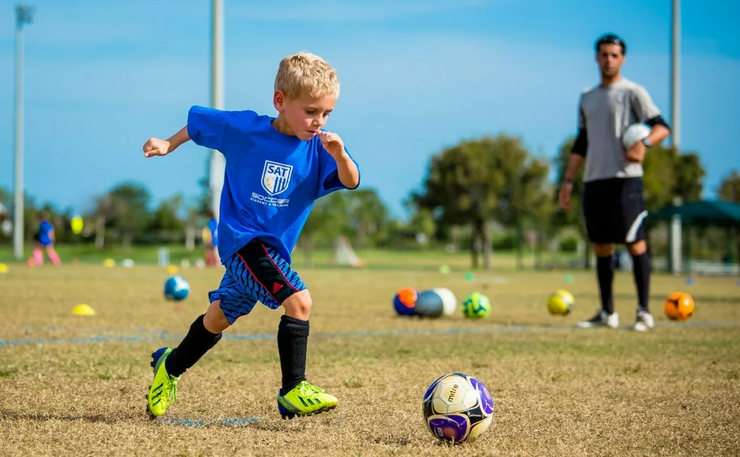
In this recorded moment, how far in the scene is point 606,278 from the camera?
9492 mm

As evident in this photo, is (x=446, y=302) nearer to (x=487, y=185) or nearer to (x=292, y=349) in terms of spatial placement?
(x=292, y=349)

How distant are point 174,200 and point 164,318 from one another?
8208cm

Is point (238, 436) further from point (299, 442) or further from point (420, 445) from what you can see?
point (420, 445)

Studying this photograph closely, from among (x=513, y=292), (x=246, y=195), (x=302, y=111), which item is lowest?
(x=513, y=292)

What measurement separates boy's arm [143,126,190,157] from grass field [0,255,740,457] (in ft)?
4.69

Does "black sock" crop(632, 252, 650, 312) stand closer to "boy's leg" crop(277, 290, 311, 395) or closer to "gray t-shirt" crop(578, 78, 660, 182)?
"gray t-shirt" crop(578, 78, 660, 182)

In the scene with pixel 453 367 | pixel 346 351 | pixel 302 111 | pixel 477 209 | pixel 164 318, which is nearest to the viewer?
pixel 302 111

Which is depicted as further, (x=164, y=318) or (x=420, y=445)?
(x=164, y=318)

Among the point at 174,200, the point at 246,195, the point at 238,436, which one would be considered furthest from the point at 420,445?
the point at 174,200

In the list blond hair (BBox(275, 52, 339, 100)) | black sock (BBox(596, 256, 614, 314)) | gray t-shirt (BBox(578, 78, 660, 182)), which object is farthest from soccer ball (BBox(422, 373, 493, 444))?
black sock (BBox(596, 256, 614, 314))

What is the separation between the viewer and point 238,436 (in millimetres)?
4000

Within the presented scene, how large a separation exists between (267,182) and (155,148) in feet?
2.07

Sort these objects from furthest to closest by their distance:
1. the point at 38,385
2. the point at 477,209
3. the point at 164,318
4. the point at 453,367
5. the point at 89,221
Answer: the point at 89,221
the point at 477,209
the point at 164,318
the point at 453,367
the point at 38,385

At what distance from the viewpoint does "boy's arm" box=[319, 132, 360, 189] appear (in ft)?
13.7
